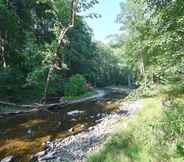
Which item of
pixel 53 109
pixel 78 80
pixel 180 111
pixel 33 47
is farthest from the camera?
pixel 78 80

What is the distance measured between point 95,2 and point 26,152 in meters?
17.1

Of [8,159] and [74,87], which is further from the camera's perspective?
[74,87]

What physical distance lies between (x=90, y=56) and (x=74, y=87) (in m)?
20.3

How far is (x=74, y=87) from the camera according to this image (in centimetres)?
3428

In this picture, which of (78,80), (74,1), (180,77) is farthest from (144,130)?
(78,80)

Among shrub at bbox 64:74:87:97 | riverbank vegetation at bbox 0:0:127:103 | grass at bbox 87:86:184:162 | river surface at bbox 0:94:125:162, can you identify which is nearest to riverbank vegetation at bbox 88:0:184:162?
grass at bbox 87:86:184:162

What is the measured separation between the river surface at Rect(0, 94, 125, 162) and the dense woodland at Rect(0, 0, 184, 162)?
4.16 meters

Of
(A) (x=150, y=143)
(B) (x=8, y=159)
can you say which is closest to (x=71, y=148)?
(B) (x=8, y=159)

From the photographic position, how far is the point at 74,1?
77.7 ft

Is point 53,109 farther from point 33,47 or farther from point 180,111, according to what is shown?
point 180,111

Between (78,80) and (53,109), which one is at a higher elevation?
(78,80)

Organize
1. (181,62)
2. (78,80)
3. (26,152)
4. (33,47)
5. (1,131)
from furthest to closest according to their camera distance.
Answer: (78,80) < (33,47) < (1,131) < (26,152) < (181,62)

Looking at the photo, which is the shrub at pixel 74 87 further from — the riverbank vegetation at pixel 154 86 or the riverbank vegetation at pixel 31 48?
the riverbank vegetation at pixel 154 86

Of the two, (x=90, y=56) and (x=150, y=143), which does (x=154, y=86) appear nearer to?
(x=150, y=143)
